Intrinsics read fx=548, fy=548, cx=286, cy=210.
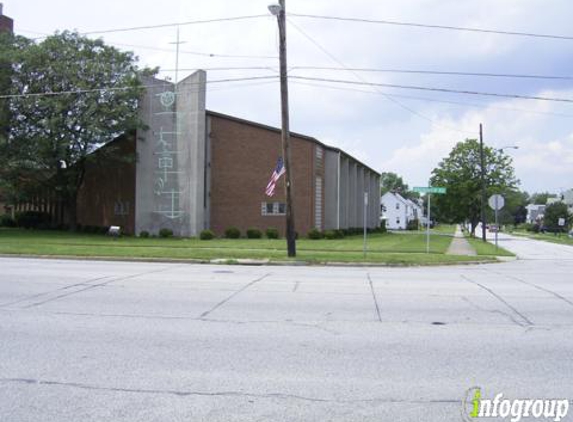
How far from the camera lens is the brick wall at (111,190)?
136ft

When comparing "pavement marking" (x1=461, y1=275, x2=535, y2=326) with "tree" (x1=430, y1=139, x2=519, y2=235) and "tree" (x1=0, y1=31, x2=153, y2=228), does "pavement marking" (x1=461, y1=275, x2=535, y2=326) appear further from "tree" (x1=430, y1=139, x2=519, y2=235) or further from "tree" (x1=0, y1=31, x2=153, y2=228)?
"tree" (x1=430, y1=139, x2=519, y2=235)

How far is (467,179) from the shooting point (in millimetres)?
62250

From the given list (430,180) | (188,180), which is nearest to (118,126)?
(188,180)

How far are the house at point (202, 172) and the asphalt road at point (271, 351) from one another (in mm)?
25622

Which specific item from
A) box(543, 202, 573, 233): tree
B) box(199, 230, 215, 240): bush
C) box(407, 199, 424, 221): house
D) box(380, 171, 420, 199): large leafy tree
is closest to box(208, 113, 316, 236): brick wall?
box(199, 230, 215, 240): bush

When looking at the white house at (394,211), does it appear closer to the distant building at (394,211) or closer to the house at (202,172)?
the distant building at (394,211)

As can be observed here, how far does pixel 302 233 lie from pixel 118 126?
1474cm

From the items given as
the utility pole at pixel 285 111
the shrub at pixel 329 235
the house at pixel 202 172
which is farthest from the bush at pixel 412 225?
the utility pole at pixel 285 111

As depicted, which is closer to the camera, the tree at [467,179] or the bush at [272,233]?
the bush at [272,233]

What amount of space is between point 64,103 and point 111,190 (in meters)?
9.49

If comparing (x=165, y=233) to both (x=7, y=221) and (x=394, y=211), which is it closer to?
(x=7, y=221)

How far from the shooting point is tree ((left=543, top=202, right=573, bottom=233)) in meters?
92.6

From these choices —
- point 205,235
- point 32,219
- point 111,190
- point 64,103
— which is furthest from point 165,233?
point 32,219

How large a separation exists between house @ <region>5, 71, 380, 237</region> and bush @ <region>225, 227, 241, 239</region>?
4.22ft
